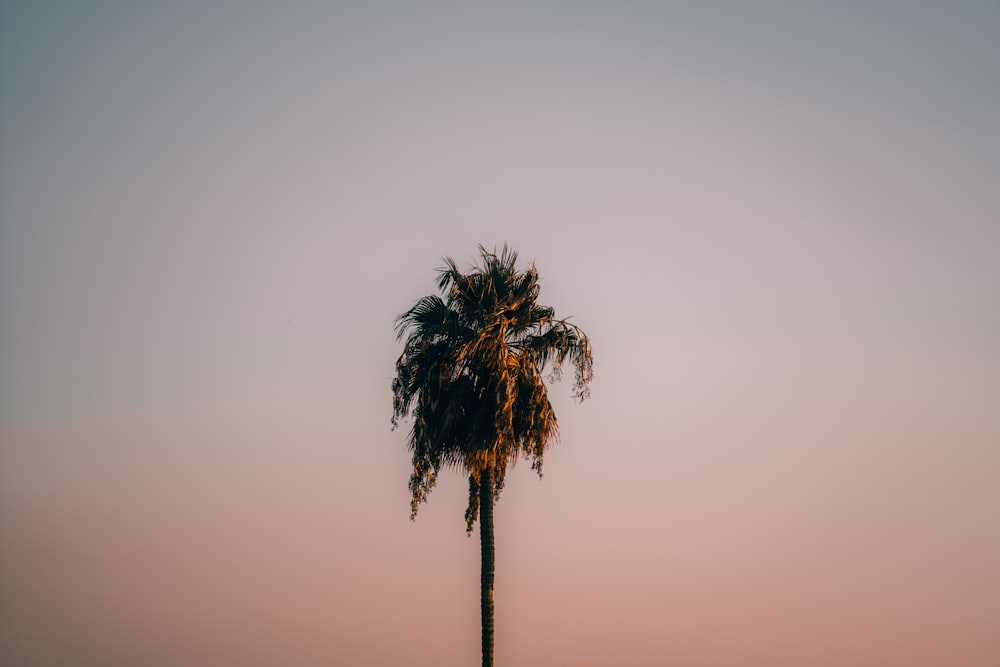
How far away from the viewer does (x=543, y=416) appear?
36.7 m

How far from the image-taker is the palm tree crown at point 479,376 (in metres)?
36.4

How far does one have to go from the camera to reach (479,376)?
36969 millimetres

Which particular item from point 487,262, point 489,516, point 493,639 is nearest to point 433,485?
point 489,516

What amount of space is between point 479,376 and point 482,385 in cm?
30

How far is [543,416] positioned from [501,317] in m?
3.32

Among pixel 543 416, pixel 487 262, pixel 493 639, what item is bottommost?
pixel 493 639

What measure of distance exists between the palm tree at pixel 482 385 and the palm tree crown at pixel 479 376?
0.03 meters

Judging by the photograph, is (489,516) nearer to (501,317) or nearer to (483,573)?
(483,573)

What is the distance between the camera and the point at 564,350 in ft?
124

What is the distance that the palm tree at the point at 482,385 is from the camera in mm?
36312

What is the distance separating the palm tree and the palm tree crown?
1.2 inches

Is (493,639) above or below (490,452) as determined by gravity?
below

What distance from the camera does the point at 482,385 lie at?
36.9m

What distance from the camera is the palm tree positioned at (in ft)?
119
